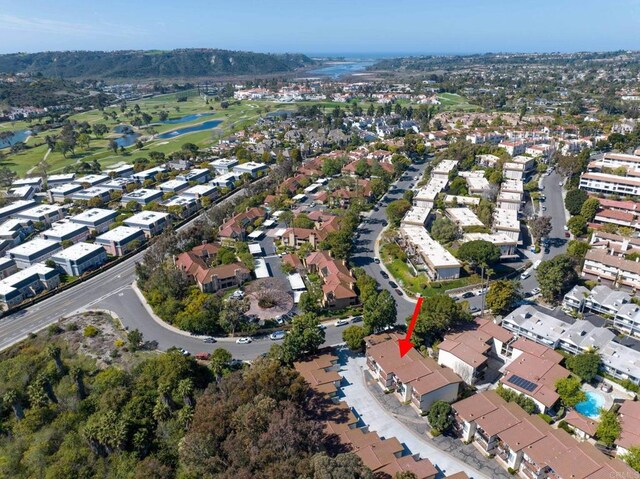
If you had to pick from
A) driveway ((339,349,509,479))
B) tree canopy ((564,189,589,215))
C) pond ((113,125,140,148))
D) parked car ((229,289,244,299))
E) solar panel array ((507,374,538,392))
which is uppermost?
pond ((113,125,140,148))

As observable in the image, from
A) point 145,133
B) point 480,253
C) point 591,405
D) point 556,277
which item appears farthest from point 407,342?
point 145,133

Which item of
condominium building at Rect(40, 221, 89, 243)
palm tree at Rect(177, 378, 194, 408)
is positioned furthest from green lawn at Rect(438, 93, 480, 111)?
palm tree at Rect(177, 378, 194, 408)

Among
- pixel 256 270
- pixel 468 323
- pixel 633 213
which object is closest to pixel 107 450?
pixel 256 270

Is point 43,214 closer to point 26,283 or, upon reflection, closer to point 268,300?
point 26,283

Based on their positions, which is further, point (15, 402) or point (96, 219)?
point (96, 219)

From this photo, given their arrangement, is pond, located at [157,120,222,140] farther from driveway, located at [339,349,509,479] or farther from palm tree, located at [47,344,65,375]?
driveway, located at [339,349,509,479]

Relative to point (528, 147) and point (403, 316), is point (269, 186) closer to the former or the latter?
point (403, 316)
